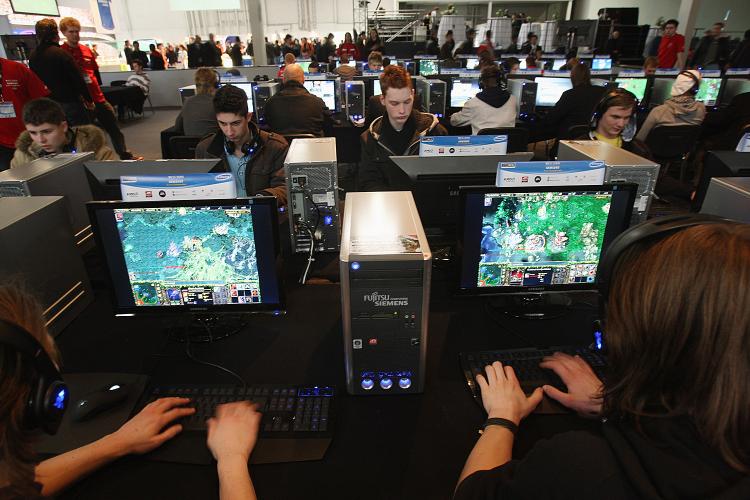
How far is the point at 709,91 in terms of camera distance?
583 centimetres

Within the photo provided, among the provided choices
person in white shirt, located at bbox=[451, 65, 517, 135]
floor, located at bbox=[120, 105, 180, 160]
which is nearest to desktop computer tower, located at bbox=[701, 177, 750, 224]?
person in white shirt, located at bbox=[451, 65, 517, 135]

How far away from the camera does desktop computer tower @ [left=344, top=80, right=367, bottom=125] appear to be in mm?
5305

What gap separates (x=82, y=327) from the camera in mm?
1457

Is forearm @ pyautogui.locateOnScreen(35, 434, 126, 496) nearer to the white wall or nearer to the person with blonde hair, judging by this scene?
the person with blonde hair

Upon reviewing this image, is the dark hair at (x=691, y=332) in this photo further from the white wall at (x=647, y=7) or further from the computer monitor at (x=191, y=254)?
the white wall at (x=647, y=7)

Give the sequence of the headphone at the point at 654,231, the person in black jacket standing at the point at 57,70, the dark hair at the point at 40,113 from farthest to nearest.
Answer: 1. the person in black jacket standing at the point at 57,70
2. the dark hair at the point at 40,113
3. the headphone at the point at 654,231

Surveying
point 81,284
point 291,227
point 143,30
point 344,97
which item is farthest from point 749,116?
point 143,30

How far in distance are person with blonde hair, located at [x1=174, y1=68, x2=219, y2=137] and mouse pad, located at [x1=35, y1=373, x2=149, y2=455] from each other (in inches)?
128

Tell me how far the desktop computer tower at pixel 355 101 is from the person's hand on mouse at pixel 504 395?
14.7ft

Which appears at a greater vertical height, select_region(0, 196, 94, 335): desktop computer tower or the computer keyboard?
select_region(0, 196, 94, 335): desktop computer tower

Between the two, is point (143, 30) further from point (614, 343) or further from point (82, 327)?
point (614, 343)

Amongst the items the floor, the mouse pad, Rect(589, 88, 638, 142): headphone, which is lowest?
the floor

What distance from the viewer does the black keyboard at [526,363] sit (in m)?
1.15

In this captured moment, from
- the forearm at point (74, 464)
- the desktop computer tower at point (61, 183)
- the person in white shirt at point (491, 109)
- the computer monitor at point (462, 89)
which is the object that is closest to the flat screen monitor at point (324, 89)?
the computer monitor at point (462, 89)
